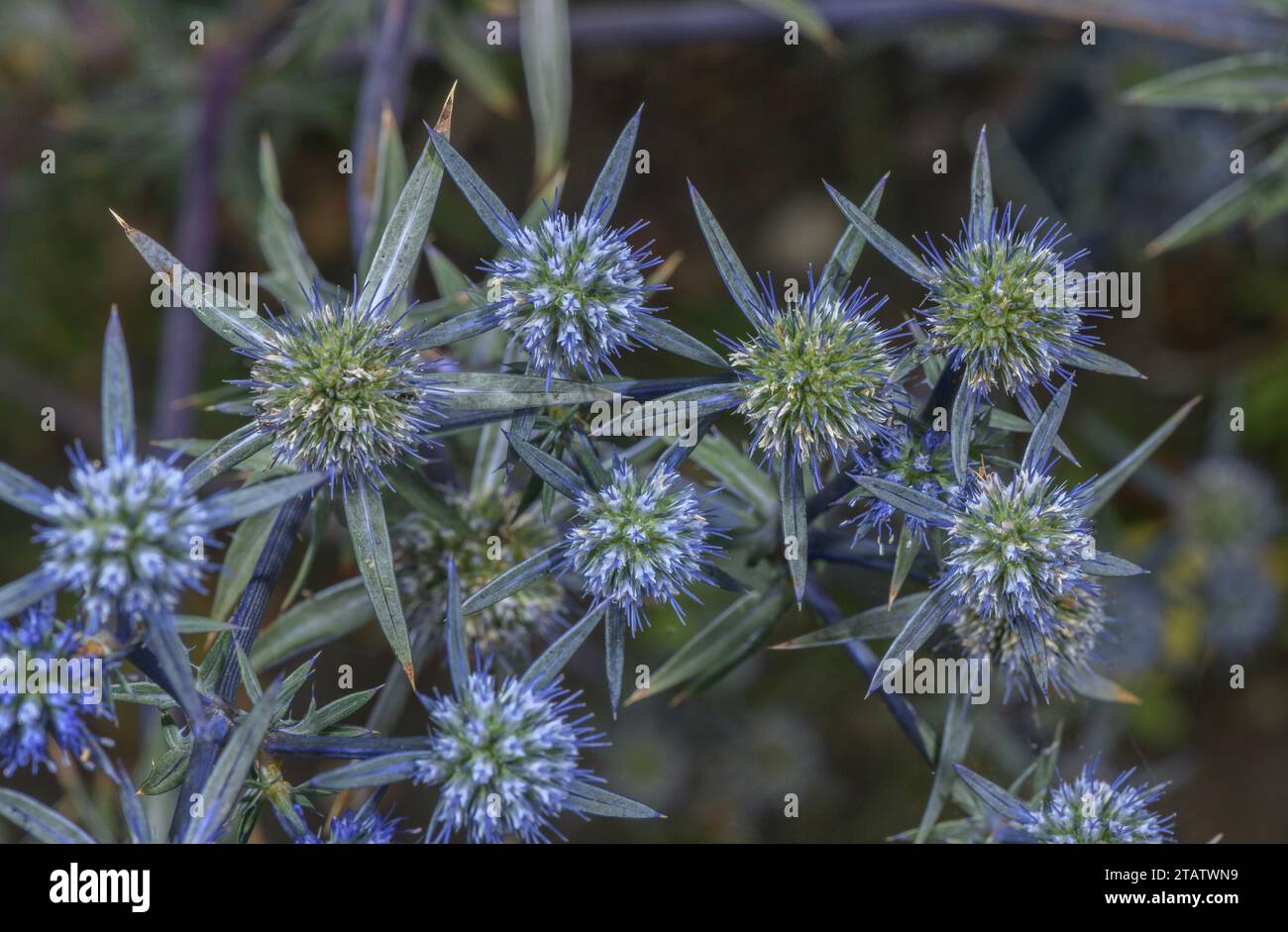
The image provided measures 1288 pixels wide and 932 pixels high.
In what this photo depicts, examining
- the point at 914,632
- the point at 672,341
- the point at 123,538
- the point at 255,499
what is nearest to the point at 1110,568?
the point at 914,632

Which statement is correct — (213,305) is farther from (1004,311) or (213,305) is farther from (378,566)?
(1004,311)

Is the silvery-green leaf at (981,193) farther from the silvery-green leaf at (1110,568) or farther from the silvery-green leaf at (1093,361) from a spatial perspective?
Answer: the silvery-green leaf at (1110,568)

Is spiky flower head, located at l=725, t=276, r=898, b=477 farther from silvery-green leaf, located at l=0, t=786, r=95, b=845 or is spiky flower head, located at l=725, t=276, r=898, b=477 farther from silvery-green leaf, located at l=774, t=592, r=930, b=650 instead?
silvery-green leaf, located at l=0, t=786, r=95, b=845

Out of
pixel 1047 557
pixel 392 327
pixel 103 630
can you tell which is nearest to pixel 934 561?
pixel 1047 557

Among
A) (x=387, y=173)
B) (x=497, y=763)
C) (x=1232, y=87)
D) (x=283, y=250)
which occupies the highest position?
(x=1232, y=87)

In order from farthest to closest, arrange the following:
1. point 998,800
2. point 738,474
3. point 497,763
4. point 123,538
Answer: point 738,474
point 998,800
point 497,763
point 123,538
